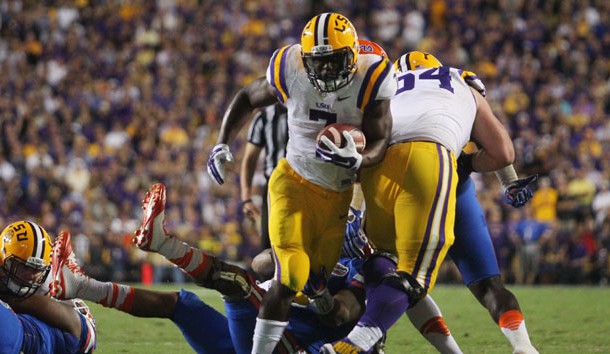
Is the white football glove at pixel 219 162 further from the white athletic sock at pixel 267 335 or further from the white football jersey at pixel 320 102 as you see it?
the white athletic sock at pixel 267 335

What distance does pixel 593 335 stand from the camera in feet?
22.4

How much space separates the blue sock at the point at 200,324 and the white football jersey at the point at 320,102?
763mm

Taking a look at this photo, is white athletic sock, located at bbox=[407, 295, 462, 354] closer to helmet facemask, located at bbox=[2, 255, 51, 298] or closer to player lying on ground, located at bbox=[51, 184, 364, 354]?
player lying on ground, located at bbox=[51, 184, 364, 354]

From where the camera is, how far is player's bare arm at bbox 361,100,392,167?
4.63 m

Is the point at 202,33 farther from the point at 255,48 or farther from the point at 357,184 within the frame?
the point at 357,184

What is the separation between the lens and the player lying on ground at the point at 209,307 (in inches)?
178

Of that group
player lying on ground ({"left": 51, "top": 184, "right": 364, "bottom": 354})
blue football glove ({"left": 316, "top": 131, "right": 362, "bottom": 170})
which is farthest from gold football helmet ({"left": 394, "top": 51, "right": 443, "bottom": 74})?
player lying on ground ({"left": 51, "top": 184, "right": 364, "bottom": 354})

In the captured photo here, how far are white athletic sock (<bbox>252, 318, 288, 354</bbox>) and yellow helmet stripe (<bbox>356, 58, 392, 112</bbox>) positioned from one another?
1.07 m

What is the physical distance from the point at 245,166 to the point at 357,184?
7.08 feet

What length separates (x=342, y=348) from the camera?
4.20m

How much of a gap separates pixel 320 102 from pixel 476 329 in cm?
320

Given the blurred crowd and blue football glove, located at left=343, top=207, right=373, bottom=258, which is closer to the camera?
blue football glove, located at left=343, top=207, right=373, bottom=258

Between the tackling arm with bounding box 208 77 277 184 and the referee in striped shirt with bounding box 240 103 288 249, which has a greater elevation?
the tackling arm with bounding box 208 77 277 184

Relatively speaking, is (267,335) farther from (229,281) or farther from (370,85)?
(370,85)
